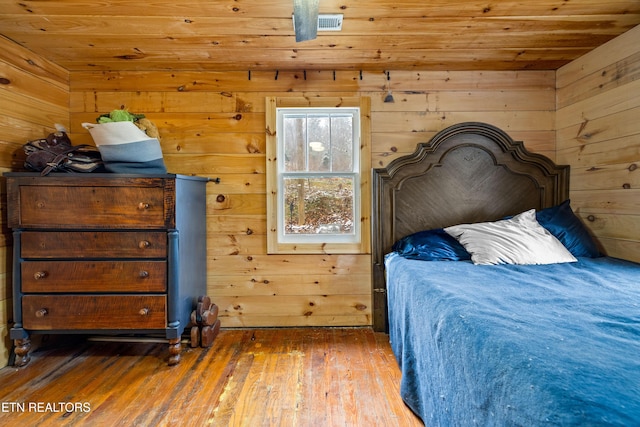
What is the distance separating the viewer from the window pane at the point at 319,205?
2.73 meters

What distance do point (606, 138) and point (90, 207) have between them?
3.31 m

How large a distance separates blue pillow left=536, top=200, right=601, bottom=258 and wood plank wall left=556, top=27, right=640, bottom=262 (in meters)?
0.15

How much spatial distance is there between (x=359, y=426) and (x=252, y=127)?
211 cm

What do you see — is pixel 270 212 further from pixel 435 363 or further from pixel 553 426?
pixel 553 426

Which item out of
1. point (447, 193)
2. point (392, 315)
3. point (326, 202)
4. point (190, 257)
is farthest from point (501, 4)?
point (190, 257)

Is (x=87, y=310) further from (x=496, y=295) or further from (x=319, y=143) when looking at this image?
(x=496, y=295)

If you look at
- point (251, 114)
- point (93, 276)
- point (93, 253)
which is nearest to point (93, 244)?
point (93, 253)

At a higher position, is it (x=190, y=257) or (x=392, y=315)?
(x=190, y=257)

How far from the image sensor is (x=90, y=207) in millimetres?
2025

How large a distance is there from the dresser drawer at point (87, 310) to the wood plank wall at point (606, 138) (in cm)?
292

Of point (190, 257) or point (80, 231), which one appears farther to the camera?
point (190, 257)

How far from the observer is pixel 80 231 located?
204 cm

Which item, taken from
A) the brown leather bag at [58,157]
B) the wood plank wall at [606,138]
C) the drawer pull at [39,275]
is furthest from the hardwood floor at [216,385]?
the wood plank wall at [606,138]

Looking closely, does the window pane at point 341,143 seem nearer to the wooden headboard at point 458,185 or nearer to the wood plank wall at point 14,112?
the wooden headboard at point 458,185
